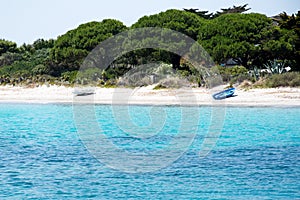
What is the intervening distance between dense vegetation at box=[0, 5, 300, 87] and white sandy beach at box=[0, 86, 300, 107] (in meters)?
1.81

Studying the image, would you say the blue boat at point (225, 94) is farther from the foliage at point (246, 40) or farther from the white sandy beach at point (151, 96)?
the foliage at point (246, 40)

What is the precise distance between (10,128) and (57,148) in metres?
7.85

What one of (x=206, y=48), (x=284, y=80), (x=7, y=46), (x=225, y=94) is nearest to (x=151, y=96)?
(x=225, y=94)

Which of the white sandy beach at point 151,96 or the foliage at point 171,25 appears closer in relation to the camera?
the white sandy beach at point 151,96

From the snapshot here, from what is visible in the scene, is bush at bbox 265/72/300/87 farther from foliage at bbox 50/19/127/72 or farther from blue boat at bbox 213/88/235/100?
foliage at bbox 50/19/127/72

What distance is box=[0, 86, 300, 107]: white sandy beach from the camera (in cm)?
3344

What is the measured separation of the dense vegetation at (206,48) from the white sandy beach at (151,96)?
1.81m

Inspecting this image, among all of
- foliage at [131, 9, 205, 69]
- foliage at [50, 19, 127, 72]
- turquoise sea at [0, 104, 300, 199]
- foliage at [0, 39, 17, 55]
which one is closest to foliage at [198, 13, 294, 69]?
foliage at [131, 9, 205, 69]

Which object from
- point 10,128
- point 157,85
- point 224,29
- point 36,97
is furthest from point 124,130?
point 224,29

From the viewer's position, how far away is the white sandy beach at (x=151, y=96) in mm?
33438

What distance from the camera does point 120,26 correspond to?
2223 inches

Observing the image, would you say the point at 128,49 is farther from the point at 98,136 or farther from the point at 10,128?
the point at 98,136

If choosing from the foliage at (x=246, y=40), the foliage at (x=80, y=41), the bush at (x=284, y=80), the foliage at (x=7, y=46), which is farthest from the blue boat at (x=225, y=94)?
the foliage at (x=7, y=46)

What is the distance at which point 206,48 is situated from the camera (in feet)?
152
